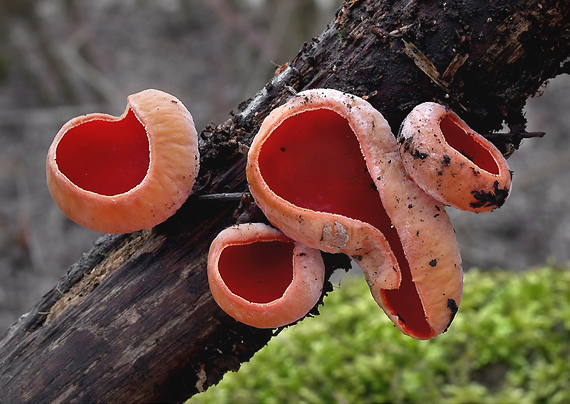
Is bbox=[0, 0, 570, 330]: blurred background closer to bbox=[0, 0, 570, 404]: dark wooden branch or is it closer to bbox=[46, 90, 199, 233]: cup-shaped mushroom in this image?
bbox=[0, 0, 570, 404]: dark wooden branch

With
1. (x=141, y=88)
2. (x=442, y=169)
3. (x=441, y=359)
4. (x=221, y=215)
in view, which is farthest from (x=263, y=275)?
(x=141, y=88)

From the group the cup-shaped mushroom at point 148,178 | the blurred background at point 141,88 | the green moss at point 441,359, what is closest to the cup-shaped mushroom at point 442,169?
the cup-shaped mushroom at point 148,178

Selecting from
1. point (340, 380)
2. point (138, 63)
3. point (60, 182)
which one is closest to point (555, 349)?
point (340, 380)

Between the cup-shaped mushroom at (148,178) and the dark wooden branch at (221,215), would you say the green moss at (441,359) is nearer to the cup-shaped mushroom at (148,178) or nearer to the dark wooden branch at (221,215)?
the dark wooden branch at (221,215)

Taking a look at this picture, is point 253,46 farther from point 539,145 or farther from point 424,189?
point 424,189

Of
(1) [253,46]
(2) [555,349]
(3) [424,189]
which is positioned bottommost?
(1) [253,46]

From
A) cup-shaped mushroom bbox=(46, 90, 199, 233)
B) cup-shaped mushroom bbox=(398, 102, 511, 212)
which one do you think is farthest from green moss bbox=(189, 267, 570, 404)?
cup-shaped mushroom bbox=(398, 102, 511, 212)
